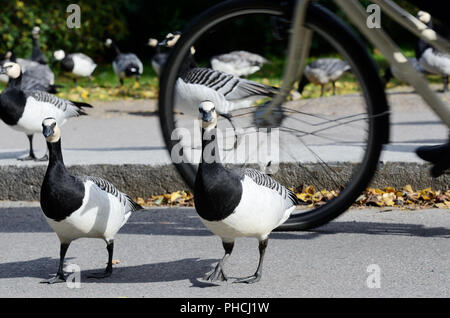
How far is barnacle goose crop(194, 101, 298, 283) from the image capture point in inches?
135

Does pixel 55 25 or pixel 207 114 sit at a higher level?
pixel 55 25

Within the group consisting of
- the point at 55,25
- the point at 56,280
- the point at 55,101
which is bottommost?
the point at 56,280

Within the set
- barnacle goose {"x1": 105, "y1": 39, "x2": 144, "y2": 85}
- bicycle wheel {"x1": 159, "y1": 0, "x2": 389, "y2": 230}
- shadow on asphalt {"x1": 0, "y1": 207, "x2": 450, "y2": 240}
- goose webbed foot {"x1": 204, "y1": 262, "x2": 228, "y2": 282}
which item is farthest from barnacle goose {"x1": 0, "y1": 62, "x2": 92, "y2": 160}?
barnacle goose {"x1": 105, "y1": 39, "x2": 144, "y2": 85}

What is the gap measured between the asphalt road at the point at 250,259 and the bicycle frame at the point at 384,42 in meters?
0.82

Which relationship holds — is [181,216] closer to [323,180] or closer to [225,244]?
[323,180]

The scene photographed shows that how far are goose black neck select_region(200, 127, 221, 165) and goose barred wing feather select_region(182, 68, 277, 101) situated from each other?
6.28 ft

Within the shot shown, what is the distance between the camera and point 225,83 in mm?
5820

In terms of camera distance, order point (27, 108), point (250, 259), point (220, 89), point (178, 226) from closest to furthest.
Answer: point (250, 259) → point (178, 226) → point (220, 89) → point (27, 108)

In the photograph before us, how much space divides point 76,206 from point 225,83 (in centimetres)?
238

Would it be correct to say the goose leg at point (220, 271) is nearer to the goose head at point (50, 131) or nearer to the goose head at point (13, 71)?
the goose head at point (50, 131)

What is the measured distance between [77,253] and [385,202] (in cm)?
224

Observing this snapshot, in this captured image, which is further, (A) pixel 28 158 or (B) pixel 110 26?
(B) pixel 110 26

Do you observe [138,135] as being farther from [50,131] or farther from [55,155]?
[55,155]

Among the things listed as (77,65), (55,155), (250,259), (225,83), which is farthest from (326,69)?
(55,155)
